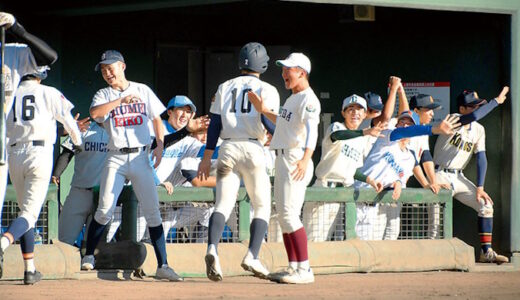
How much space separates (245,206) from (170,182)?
2.61 feet

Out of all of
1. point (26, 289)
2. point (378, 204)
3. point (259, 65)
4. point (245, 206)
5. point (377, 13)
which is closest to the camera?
point (26, 289)

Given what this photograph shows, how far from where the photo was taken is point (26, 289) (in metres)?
7.84

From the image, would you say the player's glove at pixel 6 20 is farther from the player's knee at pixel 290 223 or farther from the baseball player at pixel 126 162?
the player's knee at pixel 290 223

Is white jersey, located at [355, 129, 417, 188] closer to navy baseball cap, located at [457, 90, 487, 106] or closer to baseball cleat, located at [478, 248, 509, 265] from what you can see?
navy baseball cap, located at [457, 90, 487, 106]

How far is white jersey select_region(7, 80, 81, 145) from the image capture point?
27.0ft

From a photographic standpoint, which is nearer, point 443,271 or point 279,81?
point 443,271

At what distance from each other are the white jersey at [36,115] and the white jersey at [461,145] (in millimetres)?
4355

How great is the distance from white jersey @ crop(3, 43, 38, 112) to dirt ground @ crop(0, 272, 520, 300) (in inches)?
54.1

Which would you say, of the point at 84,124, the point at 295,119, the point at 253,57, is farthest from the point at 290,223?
the point at 84,124

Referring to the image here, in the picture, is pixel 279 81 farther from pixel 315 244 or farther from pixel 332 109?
pixel 315 244

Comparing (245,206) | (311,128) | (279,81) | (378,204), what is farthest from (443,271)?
(279,81)

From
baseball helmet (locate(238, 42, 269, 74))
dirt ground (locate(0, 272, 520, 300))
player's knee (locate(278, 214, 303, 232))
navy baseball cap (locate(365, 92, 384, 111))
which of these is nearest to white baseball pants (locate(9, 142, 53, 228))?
dirt ground (locate(0, 272, 520, 300))

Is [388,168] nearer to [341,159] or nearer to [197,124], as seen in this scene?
[341,159]

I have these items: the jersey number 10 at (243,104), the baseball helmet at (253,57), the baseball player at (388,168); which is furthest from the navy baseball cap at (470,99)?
the jersey number 10 at (243,104)
